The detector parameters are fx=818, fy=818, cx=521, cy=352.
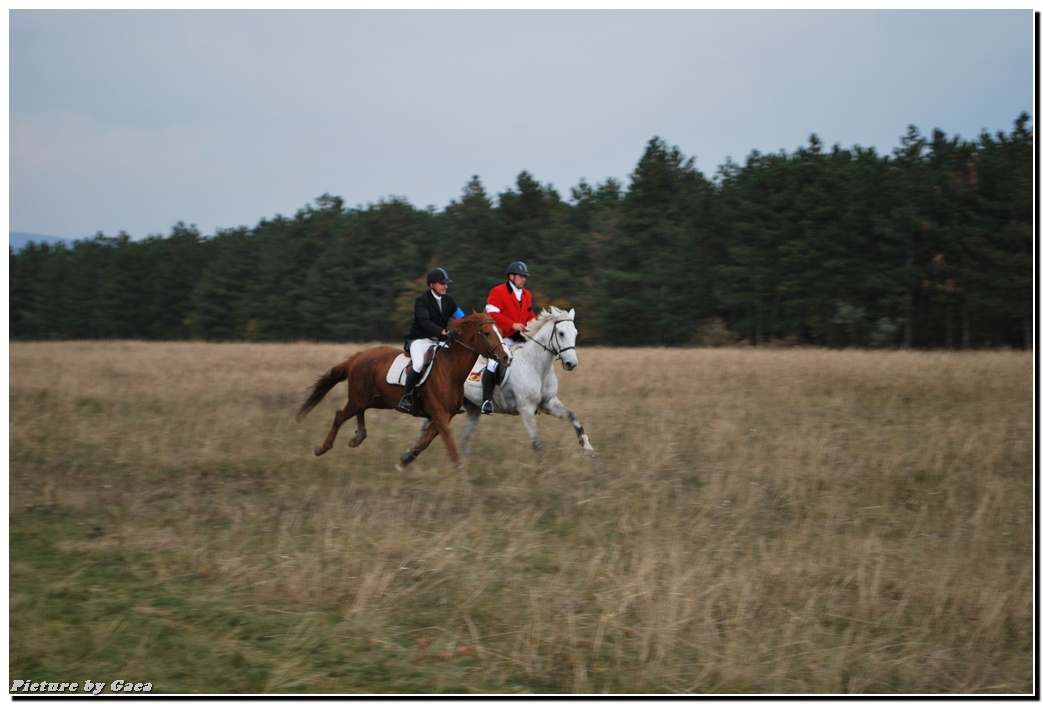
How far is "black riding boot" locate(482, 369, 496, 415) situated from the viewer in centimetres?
969

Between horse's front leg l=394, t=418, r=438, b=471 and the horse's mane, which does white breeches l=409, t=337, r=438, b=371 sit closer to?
horse's front leg l=394, t=418, r=438, b=471

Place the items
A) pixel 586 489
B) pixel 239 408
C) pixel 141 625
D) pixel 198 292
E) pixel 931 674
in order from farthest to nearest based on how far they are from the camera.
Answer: pixel 198 292 → pixel 239 408 → pixel 586 489 → pixel 141 625 → pixel 931 674

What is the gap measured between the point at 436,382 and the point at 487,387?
2.48 ft

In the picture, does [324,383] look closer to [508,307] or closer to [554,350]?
[508,307]

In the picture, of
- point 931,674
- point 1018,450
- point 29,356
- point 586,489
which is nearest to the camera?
point 931,674

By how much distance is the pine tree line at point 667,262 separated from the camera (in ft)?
118

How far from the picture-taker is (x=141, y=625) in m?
4.91

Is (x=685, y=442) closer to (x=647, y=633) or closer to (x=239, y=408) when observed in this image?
(x=647, y=633)

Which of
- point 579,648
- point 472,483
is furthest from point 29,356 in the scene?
point 579,648

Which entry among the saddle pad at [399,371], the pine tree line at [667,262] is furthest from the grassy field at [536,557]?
the pine tree line at [667,262]

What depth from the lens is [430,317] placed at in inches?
365

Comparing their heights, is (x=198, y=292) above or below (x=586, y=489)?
above

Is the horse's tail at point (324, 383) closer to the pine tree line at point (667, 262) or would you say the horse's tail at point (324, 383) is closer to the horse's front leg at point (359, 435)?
the horse's front leg at point (359, 435)

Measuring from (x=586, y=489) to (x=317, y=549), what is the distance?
2.99m
